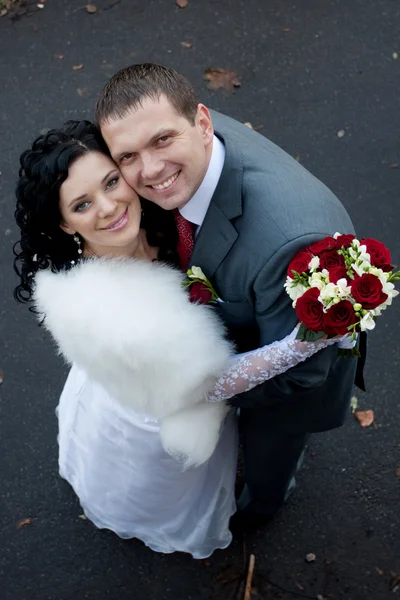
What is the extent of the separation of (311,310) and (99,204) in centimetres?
91

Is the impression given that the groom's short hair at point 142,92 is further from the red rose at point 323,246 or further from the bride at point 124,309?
the red rose at point 323,246

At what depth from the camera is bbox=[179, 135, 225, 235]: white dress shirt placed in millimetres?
2816

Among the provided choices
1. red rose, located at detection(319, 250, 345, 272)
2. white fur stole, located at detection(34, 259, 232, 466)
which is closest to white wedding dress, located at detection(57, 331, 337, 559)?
white fur stole, located at detection(34, 259, 232, 466)

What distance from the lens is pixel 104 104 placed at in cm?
272

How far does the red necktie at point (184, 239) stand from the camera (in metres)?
3.00

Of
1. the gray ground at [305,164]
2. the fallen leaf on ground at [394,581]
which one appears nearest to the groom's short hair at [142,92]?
the gray ground at [305,164]

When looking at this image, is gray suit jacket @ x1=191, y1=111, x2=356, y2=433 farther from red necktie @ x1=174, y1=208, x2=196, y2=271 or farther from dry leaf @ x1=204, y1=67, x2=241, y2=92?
dry leaf @ x1=204, y1=67, x2=241, y2=92

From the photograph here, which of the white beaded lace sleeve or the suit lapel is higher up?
the suit lapel

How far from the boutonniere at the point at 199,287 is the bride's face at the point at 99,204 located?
266 mm

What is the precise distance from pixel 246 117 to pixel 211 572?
319 centimetres

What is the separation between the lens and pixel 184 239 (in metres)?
3.05

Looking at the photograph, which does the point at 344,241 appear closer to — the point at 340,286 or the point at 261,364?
the point at 340,286

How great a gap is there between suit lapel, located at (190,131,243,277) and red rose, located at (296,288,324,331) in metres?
0.48

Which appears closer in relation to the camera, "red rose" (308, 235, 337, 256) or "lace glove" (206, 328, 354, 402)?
"red rose" (308, 235, 337, 256)
